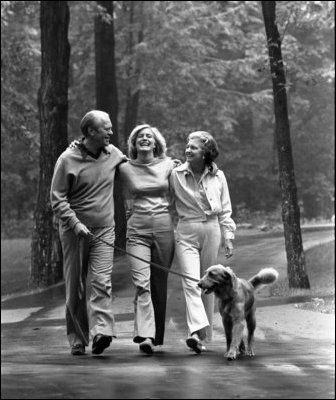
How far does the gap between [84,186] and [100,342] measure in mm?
1367

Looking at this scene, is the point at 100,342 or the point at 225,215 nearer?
the point at 100,342

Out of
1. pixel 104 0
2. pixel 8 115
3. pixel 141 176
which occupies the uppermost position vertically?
pixel 104 0

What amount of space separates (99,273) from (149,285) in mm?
502

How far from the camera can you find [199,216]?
10.5 metres

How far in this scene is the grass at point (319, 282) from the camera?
1697 cm

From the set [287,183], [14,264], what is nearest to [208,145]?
[287,183]

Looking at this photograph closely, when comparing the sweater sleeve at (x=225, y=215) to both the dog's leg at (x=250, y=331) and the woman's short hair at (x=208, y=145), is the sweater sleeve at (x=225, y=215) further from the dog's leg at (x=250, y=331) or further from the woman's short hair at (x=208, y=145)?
the dog's leg at (x=250, y=331)

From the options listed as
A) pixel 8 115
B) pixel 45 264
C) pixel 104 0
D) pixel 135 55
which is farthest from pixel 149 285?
pixel 135 55

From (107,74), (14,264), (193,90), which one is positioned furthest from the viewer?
(193,90)

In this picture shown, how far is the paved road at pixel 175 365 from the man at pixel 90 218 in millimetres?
358

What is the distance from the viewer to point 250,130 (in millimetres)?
50219

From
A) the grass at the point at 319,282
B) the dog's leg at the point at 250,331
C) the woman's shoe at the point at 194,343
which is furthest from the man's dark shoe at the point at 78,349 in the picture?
the grass at the point at 319,282

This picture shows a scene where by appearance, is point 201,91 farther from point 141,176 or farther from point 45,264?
point 141,176

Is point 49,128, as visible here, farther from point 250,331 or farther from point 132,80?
point 132,80
